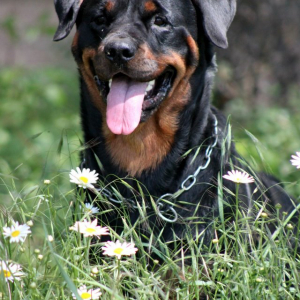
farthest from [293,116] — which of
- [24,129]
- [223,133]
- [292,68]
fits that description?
[223,133]

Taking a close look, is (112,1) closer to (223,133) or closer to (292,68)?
(223,133)

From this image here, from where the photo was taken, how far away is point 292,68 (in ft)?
21.7

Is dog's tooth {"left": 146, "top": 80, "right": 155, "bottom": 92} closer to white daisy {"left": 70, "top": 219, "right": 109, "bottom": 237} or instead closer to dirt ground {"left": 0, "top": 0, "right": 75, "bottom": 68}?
white daisy {"left": 70, "top": 219, "right": 109, "bottom": 237}

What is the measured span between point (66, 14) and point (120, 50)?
0.56 metres

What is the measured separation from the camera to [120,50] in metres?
3.05

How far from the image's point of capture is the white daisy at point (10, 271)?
7.48 ft

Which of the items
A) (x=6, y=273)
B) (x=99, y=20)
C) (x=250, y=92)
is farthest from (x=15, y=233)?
(x=250, y=92)

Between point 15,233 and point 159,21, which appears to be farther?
point 159,21

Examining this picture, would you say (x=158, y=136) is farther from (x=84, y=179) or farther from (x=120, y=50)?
(x=84, y=179)

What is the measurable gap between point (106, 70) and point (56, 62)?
695 centimetres

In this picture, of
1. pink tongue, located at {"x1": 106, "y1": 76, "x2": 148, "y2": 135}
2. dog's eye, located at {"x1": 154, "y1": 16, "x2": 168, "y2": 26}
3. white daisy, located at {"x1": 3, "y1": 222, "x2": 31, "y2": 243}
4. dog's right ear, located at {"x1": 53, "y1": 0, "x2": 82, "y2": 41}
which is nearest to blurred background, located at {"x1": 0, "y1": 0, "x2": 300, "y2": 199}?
dog's right ear, located at {"x1": 53, "y1": 0, "x2": 82, "y2": 41}

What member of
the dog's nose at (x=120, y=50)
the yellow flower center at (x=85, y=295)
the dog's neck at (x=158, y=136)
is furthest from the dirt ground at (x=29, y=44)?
the yellow flower center at (x=85, y=295)

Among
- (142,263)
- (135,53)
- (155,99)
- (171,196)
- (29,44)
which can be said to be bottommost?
(29,44)

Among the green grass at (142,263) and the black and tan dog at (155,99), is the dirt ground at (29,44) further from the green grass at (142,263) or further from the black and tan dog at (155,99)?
the green grass at (142,263)
